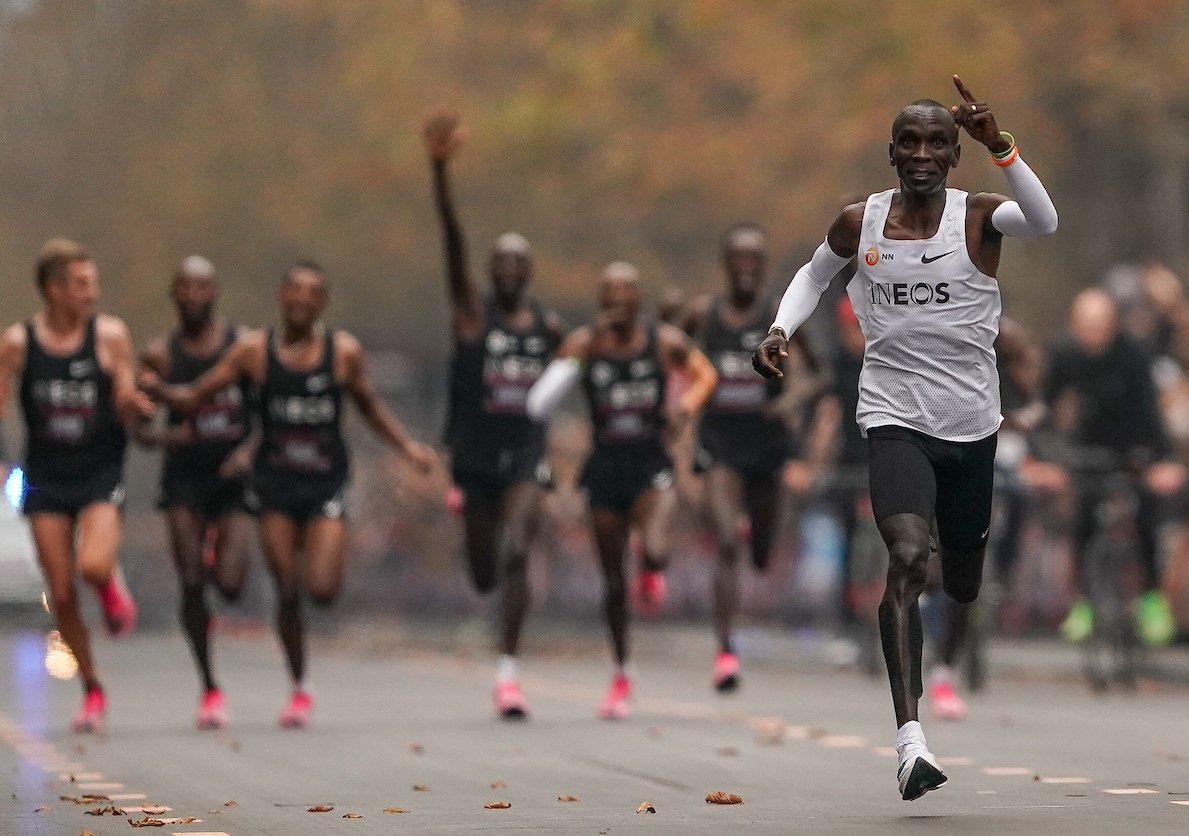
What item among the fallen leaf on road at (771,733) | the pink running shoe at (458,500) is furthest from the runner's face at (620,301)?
the fallen leaf on road at (771,733)

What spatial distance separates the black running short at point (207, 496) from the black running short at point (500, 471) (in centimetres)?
126

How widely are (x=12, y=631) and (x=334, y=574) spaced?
13994 millimetres

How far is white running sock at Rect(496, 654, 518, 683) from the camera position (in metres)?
14.8

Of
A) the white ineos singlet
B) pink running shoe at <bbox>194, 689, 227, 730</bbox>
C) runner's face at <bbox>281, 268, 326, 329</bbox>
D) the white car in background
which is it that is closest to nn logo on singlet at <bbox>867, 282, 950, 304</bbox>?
the white ineos singlet

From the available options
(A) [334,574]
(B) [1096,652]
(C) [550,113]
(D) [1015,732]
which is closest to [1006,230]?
(D) [1015,732]

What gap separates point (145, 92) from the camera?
123 ft

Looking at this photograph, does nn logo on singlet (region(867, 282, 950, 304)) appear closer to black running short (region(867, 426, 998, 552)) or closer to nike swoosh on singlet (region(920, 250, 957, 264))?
nike swoosh on singlet (region(920, 250, 957, 264))

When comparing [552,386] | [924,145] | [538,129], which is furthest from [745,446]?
[538,129]

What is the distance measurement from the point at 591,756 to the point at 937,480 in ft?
9.23

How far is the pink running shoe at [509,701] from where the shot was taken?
14.7m

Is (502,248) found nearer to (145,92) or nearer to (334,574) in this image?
(334,574)

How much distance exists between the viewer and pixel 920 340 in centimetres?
983

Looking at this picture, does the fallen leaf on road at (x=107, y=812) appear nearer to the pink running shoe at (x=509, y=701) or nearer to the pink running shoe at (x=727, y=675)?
the pink running shoe at (x=509, y=701)

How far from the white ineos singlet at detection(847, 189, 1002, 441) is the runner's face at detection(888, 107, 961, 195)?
0.62 ft
